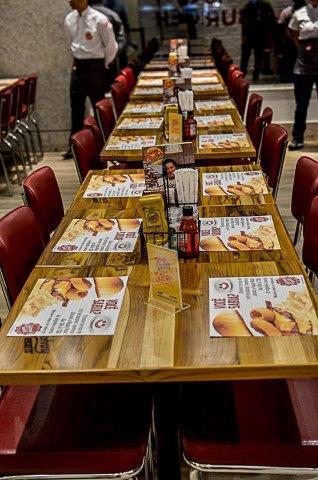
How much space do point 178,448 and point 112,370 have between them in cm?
45

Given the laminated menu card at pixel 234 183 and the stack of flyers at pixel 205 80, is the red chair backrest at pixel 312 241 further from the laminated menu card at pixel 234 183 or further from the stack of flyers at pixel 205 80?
the stack of flyers at pixel 205 80

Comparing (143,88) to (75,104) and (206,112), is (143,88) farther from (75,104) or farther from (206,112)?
(206,112)

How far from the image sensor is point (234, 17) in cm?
991

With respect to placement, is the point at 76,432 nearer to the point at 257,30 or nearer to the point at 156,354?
the point at 156,354

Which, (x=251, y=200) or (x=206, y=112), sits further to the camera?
(x=206, y=112)

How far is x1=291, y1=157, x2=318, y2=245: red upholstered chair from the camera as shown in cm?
248

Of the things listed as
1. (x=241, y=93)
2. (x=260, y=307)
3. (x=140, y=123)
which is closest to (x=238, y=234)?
(x=260, y=307)

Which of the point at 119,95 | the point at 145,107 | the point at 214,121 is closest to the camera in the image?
the point at 214,121

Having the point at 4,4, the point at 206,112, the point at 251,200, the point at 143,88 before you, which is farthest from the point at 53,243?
the point at 4,4

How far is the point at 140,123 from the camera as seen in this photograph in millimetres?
4074

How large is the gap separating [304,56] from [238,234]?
4.38 m

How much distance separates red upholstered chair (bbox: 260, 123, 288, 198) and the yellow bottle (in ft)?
4.18

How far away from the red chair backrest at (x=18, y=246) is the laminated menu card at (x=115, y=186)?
40 cm

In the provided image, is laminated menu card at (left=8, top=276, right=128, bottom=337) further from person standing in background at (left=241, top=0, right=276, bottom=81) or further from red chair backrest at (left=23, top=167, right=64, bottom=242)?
person standing in background at (left=241, top=0, right=276, bottom=81)
